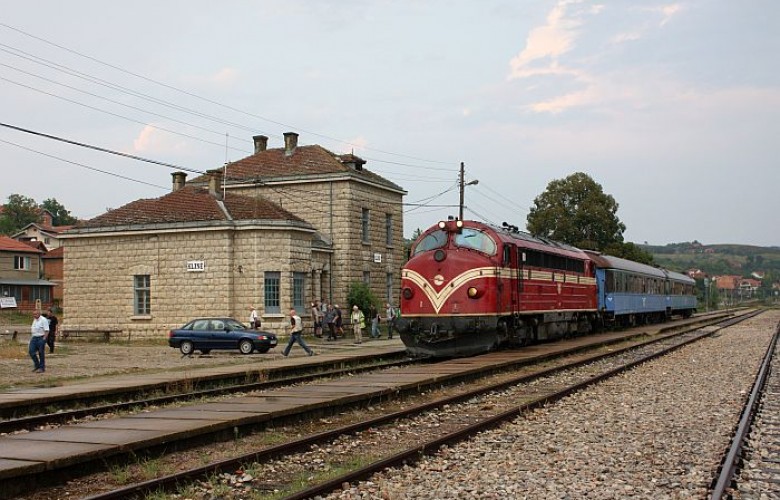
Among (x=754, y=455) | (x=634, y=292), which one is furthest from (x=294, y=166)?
(x=754, y=455)

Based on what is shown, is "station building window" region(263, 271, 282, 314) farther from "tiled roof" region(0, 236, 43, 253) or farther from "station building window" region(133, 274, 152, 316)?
"tiled roof" region(0, 236, 43, 253)

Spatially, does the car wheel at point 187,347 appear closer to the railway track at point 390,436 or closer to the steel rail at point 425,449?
the railway track at point 390,436

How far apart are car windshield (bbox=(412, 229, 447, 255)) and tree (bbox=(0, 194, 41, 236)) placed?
108805 millimetres

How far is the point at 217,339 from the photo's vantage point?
27078 mm

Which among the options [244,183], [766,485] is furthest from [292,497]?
[244,183]

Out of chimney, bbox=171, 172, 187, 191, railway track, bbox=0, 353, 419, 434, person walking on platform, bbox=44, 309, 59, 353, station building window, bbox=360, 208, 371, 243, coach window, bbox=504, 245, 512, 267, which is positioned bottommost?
railway track, bbox=0, 353, 419, 434

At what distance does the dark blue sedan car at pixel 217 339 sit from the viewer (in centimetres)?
2689

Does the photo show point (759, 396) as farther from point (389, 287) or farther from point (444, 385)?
point (389, 287)

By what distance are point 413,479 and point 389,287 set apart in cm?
3731

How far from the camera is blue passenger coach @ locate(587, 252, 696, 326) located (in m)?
36.1

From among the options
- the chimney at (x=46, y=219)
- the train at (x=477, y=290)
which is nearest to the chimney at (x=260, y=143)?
the train at (x=477, y=290)

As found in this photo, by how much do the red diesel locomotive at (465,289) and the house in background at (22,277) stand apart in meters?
56.2

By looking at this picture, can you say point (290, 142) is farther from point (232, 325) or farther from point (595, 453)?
point (595, 453)

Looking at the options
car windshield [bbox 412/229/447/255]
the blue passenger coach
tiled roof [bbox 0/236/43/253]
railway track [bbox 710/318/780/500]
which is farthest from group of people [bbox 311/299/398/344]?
tiled roof [bbox 0/236/43/253]
